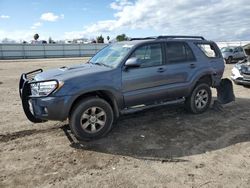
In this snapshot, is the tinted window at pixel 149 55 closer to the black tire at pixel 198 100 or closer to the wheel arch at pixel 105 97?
the wheel arch at pixel 105 97

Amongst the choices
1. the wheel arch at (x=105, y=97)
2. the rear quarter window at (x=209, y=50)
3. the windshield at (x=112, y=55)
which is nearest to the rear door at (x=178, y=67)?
the rear quarter window at (x=209, y=50)

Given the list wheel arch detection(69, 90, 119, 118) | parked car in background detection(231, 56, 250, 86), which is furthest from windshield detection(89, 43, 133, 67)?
parked car in background detection(231, 56, 250, 86)

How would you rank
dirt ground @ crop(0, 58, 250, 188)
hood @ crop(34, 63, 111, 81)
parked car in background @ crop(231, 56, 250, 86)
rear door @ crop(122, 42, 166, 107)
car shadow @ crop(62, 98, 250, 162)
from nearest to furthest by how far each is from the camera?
dirt ground @ crop(0, 58, 250, 188) → car shadow @ crop(62, 98, 250, 162) → hood @ crop(34, 63, 111, 81) → rear door @ crop(122, 42, 166, 107) → parked car in background @ crop(231, 56, 250, 86)

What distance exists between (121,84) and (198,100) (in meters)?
2.39

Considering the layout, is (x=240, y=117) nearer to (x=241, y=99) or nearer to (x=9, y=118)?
(x=241, y=99)

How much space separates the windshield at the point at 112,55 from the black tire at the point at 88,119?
34.8 inches

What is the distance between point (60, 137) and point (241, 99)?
5.69m

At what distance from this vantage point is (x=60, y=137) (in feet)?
18.2

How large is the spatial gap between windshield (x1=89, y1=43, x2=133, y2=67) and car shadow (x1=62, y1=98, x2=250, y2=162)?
1350 millimetres

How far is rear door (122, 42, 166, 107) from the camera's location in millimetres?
5652

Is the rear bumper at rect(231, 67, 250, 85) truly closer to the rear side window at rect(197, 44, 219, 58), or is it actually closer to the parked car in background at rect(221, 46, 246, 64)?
the rear side window at rect(197, 44, 219, 58)

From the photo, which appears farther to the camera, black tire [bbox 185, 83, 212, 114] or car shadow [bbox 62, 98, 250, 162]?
black tire [bbox 185, 83, 212, 114]

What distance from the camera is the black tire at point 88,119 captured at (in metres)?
5.13

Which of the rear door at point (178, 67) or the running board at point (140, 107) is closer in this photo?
the running board at point (140, 107)
